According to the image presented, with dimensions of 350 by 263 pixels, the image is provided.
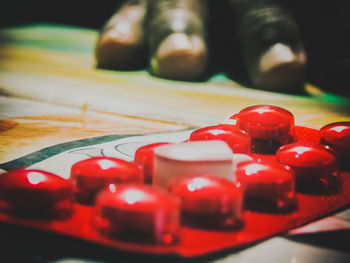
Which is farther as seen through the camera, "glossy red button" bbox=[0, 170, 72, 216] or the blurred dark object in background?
the blurred dark object in background

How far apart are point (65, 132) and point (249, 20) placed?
0.83m

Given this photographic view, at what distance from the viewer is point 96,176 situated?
0.42m

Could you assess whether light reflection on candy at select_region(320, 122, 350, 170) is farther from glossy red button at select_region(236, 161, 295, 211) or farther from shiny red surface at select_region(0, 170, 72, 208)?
shiny red surface at select_region(0, 170, 72, 208)

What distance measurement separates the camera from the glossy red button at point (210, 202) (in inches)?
14.7

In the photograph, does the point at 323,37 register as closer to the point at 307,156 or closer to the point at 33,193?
the point at 307,156

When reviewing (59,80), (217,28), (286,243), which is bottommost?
(286,243)

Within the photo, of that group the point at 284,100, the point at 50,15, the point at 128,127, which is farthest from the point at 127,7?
the point at 50,15

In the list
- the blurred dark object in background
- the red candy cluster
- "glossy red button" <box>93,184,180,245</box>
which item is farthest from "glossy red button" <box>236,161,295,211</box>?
the blurred dark object in background

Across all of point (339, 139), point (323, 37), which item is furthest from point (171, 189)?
point (323, 37)

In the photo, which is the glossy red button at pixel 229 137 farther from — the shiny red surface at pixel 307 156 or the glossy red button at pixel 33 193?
the glossy red button at pixel 33 193

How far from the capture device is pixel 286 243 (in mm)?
381

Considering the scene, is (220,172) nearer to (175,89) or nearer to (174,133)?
(174,133)

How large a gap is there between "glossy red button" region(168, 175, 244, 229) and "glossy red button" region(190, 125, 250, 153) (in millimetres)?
163

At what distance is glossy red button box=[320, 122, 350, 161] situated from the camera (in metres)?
0.59
